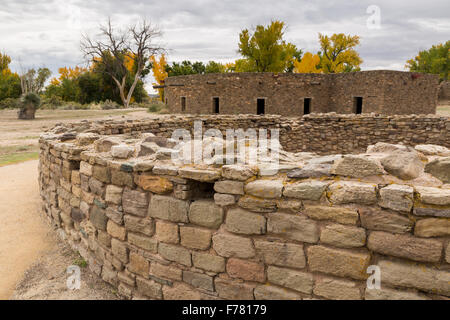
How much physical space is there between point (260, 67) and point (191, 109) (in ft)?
43.5

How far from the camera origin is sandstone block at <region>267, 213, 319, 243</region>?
8.21ft

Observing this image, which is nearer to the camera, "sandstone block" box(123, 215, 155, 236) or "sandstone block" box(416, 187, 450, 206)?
"sandstone block" box(416, 187, 450, 206)

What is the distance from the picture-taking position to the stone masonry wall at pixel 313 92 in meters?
19.3

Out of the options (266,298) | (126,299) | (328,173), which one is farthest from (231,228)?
(126,299)

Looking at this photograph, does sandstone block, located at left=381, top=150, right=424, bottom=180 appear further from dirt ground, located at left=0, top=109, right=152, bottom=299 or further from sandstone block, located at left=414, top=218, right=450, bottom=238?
dirt ground, located at left=0, top=109, right=152, bottom=299

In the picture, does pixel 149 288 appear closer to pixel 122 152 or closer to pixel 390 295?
pixel 122 152

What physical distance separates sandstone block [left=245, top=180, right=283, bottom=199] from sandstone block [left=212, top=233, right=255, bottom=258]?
420 millimetres

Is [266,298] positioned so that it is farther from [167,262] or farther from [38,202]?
[38,202]

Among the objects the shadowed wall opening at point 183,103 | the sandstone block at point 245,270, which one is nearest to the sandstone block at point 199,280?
the sandstone block at point 245,270

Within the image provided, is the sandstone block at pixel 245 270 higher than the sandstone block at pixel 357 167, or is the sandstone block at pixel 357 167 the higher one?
→ the sandstone block at pixel 357 167

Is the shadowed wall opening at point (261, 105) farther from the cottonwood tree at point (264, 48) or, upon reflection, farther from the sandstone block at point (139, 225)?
the sandstone block at point (139, 225)

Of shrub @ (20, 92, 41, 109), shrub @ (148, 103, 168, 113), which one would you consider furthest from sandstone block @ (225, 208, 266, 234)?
shrub @ (148, 103, 168, 113)

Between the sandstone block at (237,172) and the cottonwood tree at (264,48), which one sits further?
the cottonwood tree at (264,48)

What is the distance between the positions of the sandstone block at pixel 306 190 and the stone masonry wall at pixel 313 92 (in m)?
18.5
